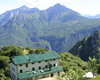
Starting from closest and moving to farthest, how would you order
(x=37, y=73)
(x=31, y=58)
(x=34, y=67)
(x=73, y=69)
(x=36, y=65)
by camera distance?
1. (x=37, y=73)
2. (x=34, y=67)
3. (x=31, y=58)
4. (x=36, y=65)
5. (x=73, y=69)

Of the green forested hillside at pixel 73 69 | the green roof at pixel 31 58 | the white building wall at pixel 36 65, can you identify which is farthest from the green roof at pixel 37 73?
the green forested hillside at pixel 73 69

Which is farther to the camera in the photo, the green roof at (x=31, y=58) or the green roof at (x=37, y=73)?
the green roof at (x=31, y=58)

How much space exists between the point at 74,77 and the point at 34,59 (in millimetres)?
33302

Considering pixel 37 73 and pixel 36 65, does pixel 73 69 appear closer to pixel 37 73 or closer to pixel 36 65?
pixel 36 65

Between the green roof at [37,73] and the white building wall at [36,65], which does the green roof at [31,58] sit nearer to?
the white building wall at [36,65]

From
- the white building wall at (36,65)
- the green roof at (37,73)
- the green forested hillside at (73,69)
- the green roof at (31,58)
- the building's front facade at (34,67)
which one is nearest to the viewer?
the green forested hillside at (73,69)

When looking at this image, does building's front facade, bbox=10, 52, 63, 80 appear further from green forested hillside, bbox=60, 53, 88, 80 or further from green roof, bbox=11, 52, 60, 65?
green forested hillside, bbox=60, 53, 88, 80

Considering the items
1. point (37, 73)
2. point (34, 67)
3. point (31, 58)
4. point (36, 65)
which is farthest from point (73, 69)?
point (31, 58)

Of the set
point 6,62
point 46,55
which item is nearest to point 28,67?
point 46,55

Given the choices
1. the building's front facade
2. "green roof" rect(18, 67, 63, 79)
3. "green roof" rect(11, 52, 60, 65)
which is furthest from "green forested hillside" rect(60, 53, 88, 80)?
"green roof" rect(11, 52, 60, 65)

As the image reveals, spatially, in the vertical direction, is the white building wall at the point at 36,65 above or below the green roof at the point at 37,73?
above

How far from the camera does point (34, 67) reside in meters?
84.0

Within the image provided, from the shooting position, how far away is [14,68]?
268 ft

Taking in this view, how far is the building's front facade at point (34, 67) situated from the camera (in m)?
79.9
